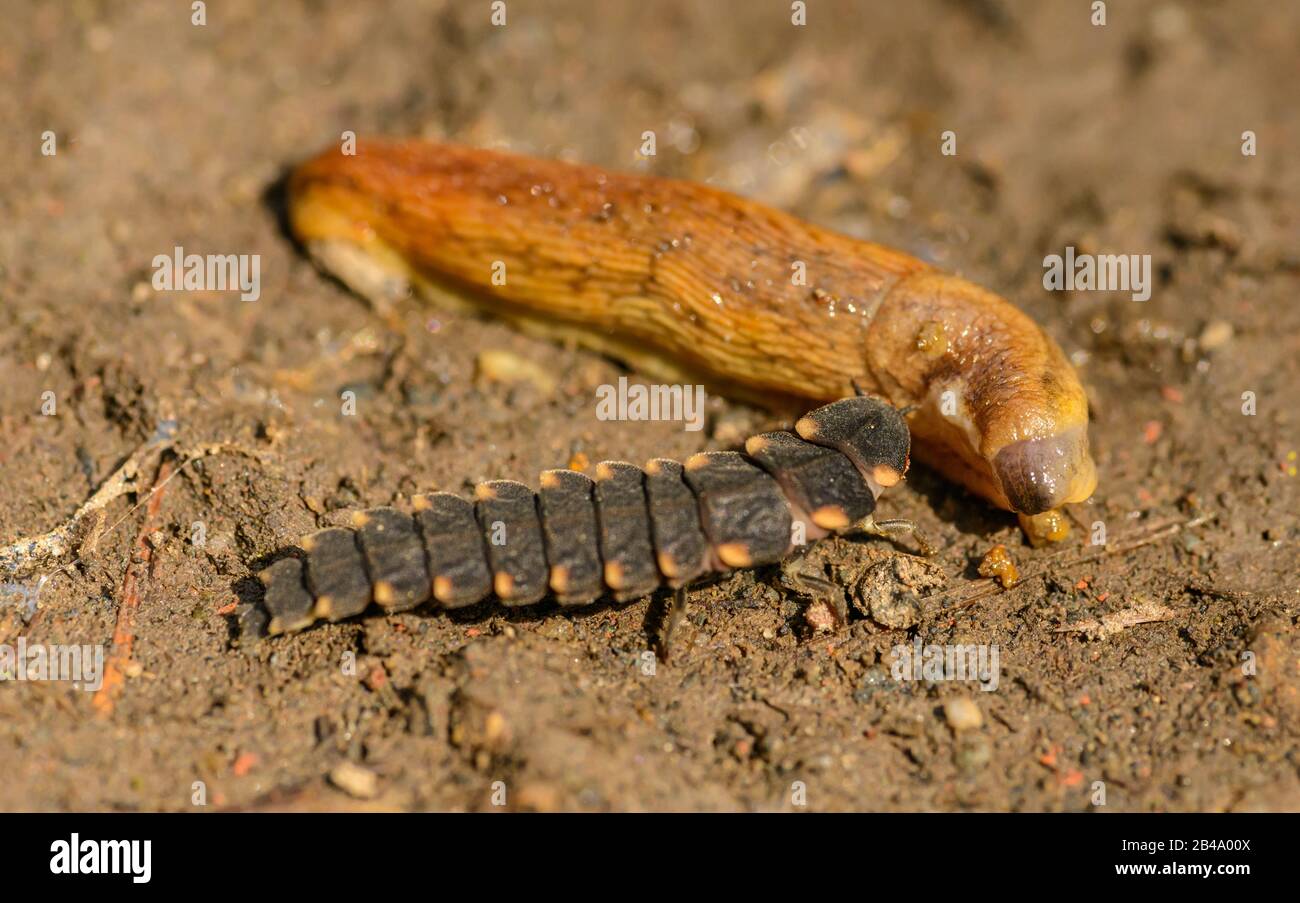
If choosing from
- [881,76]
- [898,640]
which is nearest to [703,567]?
[898,640]

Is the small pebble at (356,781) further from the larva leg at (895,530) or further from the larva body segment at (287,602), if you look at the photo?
the larva leg at (895,530)

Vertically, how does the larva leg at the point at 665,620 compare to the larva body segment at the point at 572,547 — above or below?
below

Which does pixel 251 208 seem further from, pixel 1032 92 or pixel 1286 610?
pixel 1286 610

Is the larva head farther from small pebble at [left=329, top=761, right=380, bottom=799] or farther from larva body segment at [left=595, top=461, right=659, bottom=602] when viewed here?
small pebble at [left=329, top=761, right=380, bottom=799]

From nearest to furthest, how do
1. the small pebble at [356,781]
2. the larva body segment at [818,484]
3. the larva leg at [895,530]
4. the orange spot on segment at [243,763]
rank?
the small pebble at [356,781] → the orange spot on segment at [243,763] → the larva body segment at [818,484] → the larva leg at [895,530]

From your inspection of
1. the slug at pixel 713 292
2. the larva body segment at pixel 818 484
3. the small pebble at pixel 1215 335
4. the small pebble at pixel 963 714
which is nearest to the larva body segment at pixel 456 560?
the larva body segment at pixel 818 484

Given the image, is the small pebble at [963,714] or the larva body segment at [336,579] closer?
the larva body segment at [336,579]
